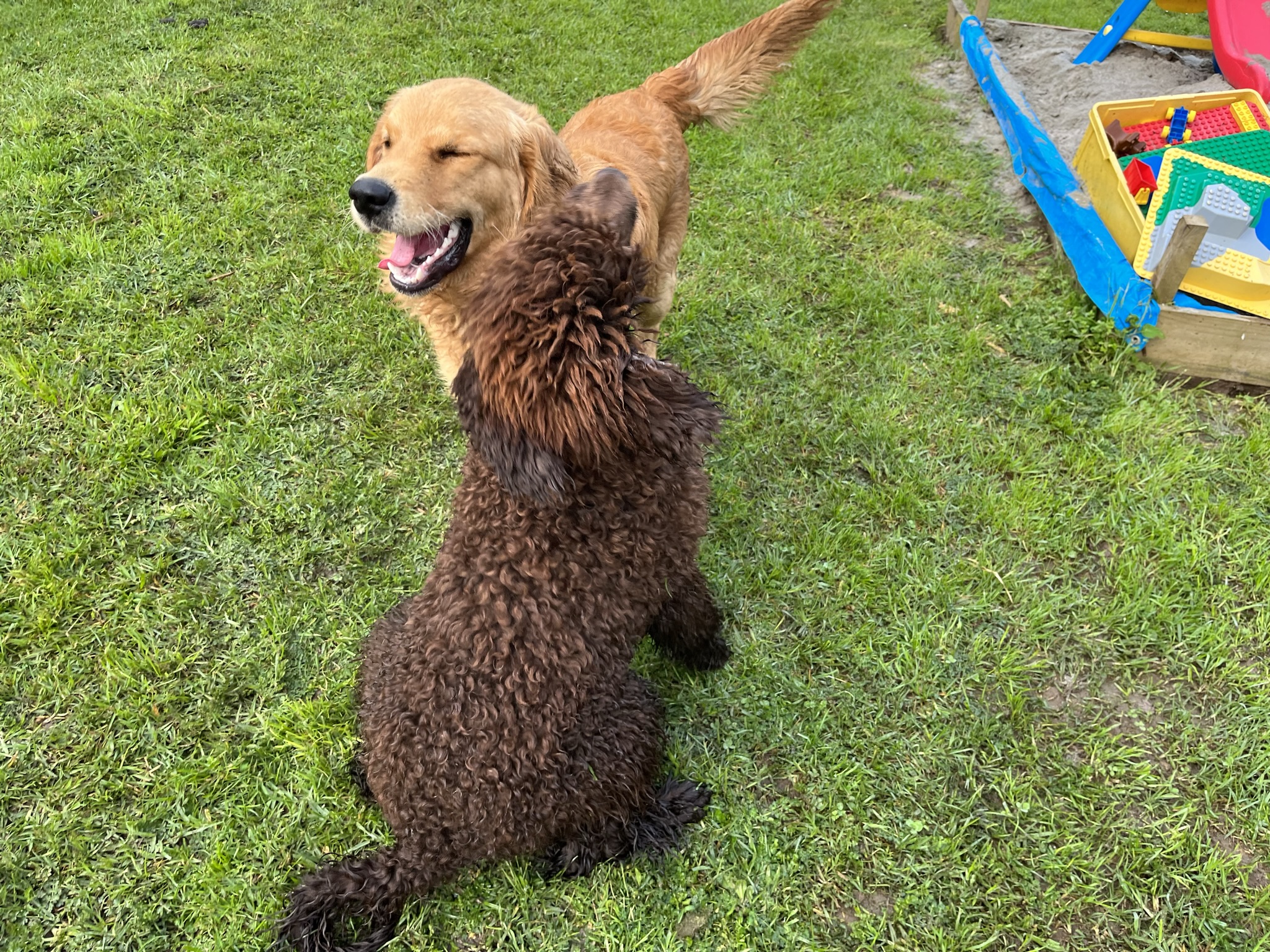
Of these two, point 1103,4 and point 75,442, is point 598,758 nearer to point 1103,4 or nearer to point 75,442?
point 75,442

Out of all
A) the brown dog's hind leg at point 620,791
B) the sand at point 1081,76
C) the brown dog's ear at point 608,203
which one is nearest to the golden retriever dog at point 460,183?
the brown dog's ear at point 608,203

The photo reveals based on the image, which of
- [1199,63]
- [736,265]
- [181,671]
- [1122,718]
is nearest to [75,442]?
[181,671]

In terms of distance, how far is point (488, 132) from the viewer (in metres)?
2.54

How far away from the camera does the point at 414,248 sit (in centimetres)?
260

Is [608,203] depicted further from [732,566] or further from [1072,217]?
[1072,217]

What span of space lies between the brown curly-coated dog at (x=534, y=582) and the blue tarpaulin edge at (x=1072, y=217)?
3297 mm

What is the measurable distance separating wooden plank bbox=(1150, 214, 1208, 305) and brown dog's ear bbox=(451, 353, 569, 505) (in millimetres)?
3761

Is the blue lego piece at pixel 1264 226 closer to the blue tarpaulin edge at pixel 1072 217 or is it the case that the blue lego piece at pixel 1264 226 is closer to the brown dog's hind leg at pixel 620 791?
the blue tarpaulin edge at pixel 1072 217

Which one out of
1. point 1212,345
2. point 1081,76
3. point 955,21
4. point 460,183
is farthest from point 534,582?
point 955,21

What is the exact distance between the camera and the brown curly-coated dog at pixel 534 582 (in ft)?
5.31

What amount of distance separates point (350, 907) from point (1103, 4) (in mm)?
12533

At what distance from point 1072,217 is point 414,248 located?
4.16 m

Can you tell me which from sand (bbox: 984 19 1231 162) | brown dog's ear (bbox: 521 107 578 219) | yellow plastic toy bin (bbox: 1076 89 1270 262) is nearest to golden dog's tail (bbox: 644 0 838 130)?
brown dog's ear (bbox: 521 107 578 219)

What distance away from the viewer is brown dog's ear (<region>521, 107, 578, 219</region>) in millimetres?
2646
